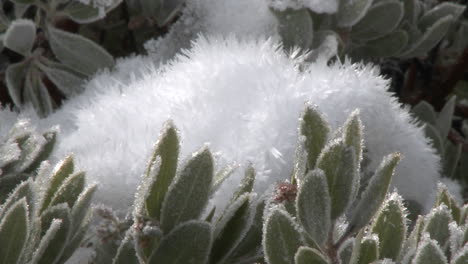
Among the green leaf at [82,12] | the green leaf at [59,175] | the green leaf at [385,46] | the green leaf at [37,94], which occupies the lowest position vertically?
the green leaf at [59,175]

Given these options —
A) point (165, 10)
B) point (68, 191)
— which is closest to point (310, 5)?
point (165, 10)

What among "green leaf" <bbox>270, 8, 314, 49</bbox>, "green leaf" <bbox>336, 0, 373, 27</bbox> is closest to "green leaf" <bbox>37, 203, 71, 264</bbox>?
"green leaf" <bbox>270, 8, 314, 49</bbox>

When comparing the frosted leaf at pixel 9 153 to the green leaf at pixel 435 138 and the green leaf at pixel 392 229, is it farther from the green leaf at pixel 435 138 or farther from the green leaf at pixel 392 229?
the green leaf at pixel 435 138

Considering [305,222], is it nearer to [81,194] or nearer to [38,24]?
[81,194]

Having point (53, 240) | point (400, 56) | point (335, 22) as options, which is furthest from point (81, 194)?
point (400, 56)

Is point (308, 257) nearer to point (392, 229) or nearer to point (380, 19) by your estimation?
point (392, 229)

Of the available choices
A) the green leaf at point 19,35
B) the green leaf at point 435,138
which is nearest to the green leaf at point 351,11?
the green leaf at point 435,138
